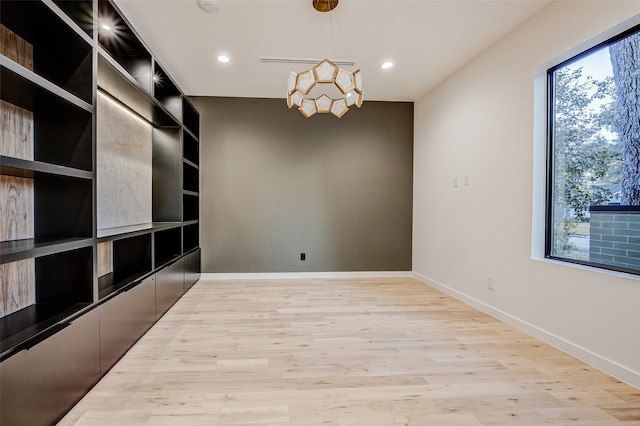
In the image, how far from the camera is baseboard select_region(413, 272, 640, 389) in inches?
75.5

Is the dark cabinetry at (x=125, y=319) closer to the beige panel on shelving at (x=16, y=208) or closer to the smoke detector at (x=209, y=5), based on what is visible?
the beige panel on shelving at (x=16, y=208)

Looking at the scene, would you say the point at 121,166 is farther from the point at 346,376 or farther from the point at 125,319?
the point at 346,376

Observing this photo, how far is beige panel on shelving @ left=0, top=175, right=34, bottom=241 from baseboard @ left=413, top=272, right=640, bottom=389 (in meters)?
3.65

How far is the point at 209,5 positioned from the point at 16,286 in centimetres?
231

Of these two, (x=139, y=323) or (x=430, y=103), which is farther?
(x=430, y=103)

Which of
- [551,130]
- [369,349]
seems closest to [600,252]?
[551,130]

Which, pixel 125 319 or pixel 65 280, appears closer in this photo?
pixel 65 280

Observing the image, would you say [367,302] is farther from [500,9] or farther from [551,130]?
[500,9]

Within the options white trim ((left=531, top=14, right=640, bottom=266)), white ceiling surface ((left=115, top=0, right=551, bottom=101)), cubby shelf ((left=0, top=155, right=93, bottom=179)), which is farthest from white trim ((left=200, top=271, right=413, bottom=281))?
cubby shelf ((left=0, top=155, right=93, bottom=179))

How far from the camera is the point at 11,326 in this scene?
152 centimetres

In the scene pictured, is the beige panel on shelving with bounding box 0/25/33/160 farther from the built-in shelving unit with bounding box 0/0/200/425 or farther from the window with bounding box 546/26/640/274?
the window with bounding box 546/26/640/274

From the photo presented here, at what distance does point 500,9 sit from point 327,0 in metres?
1.41

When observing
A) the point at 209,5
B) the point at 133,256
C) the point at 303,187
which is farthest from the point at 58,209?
the point at 303,187

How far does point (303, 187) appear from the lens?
475cm
